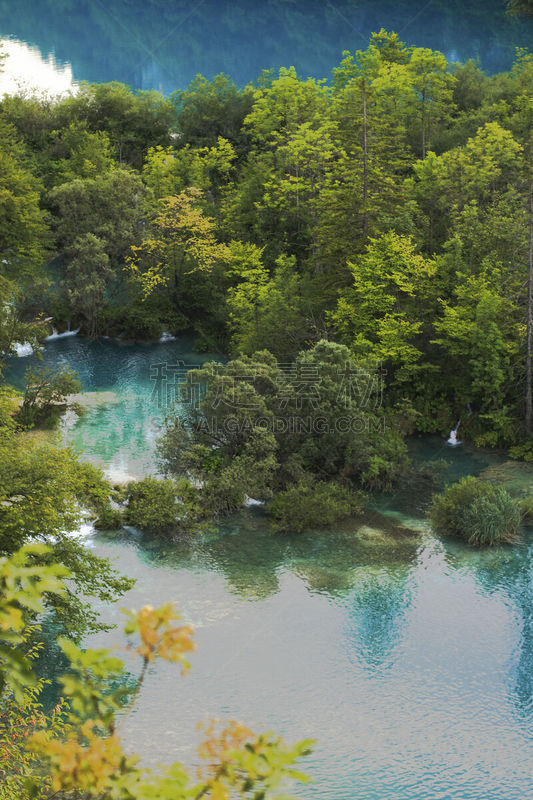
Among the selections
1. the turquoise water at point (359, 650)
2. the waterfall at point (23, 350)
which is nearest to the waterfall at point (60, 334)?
the waterfall at point (23, 350)

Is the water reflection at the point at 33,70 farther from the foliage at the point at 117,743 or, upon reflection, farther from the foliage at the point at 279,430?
the foliage at the point at 117,743

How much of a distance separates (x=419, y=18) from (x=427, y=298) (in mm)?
48787

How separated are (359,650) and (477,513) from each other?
5.21 m

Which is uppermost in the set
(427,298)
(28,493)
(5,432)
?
(427,298)

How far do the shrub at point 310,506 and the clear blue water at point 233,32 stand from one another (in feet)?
137

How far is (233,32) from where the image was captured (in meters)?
67.2

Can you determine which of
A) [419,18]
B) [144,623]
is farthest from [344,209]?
[419,18]

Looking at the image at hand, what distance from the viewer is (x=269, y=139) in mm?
38562

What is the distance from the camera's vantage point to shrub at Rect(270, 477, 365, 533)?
2055cm

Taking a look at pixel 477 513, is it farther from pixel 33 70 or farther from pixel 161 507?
pixel 33 70

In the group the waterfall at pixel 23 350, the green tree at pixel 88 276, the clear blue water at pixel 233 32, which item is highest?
the clear blue water at pixel 233 32

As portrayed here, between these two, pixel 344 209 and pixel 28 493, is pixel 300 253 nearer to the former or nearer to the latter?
pixel 344 209

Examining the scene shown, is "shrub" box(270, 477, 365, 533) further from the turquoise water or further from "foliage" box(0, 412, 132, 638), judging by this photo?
"foliage" box(0, 412, 132, 638)

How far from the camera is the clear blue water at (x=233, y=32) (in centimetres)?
5872
